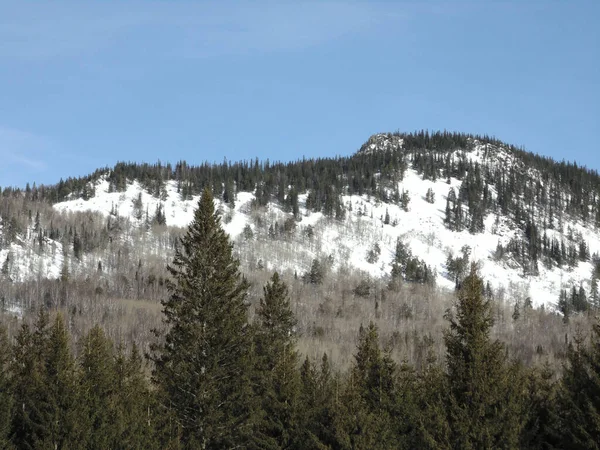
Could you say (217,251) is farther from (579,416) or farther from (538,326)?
(538,326)

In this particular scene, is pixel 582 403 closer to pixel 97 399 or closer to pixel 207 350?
pixel 207 350

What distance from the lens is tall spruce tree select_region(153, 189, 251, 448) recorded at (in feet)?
131

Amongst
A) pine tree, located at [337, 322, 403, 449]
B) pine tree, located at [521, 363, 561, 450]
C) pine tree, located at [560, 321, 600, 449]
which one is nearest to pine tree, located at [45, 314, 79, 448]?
pine tree, located at [337, 322, 403, 449]

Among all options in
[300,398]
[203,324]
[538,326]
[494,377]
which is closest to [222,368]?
[203,324]

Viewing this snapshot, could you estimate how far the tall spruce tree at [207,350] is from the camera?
3984 centimetres

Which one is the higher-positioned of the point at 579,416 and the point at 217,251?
the point at 217,251

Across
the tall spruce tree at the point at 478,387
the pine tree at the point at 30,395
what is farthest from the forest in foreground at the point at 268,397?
the pine tree at the point at 30,395

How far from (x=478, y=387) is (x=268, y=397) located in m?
15.2

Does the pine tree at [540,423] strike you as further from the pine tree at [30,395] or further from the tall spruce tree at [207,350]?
the pine tree at [30,395]

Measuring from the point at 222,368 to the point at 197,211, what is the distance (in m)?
9.88

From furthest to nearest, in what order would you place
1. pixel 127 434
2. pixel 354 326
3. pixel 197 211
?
1. pixel 354 326
2. pixel 197 211
3. pixel 127 434

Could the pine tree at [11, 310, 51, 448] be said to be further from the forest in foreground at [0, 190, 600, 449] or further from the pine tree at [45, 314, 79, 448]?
the pine tree at [45, 314, 79, 448]

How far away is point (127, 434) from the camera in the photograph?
1608 inches

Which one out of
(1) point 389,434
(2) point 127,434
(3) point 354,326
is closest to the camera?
(1) point 389,434
